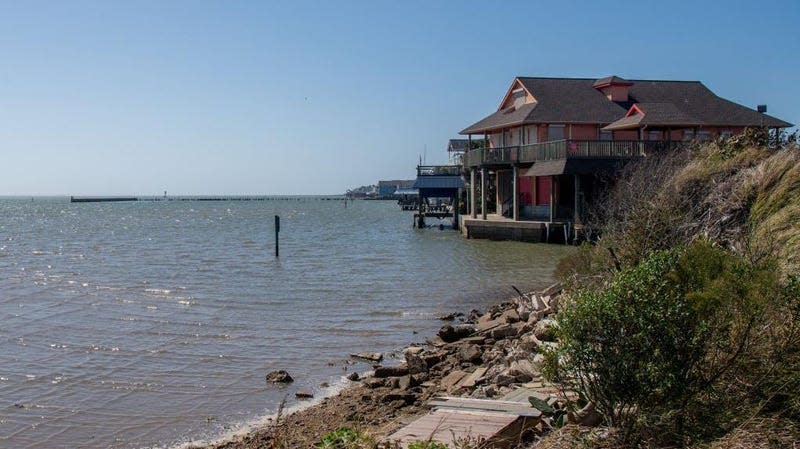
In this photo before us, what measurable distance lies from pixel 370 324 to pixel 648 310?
1269 cm

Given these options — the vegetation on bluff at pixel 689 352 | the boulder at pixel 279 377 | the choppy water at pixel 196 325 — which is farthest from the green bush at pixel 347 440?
the boulder at pixel 279 377

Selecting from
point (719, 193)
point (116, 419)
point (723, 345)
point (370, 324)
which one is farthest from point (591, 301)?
point (370, 324)

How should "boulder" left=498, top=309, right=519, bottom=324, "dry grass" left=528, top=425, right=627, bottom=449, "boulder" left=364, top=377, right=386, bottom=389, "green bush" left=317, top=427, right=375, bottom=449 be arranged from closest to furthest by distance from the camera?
1. "dry grass" left=528, top=425, right=627, bottom=449
2. "green bush" left=317, top=427, right=375, bottom=449
3. "boulder" left=364, top=377, right=386, bottom=389
4. "boulder" left=498, top=309, right=519, bottom=324

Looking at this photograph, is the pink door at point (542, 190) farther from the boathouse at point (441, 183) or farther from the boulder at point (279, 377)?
the boulder at point (279, 377)

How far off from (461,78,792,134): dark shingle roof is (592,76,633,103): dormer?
0.33 m

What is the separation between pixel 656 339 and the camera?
5.80m

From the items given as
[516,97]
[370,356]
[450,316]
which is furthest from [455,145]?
[370,356]

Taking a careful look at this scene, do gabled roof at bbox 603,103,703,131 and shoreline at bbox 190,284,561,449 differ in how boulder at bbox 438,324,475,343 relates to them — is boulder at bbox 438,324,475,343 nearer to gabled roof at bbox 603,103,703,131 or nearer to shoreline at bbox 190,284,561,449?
shoreline at bbox 190,284,561,449

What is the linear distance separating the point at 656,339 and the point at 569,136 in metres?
37.4

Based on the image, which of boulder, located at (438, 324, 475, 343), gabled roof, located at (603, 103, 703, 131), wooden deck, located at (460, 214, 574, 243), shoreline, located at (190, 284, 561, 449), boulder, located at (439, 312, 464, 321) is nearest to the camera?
shoreline, located at (190, 284, 561, 449)

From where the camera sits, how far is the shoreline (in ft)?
31.5

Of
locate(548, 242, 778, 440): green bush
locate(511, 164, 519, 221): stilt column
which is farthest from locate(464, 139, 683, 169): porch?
locate(548, 242, 778, 440): green bush

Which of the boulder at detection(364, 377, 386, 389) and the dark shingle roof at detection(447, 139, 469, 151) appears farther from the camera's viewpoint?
the dark shingle roof at detection(447, 139, 469, 151)

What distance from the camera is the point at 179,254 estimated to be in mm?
39375
